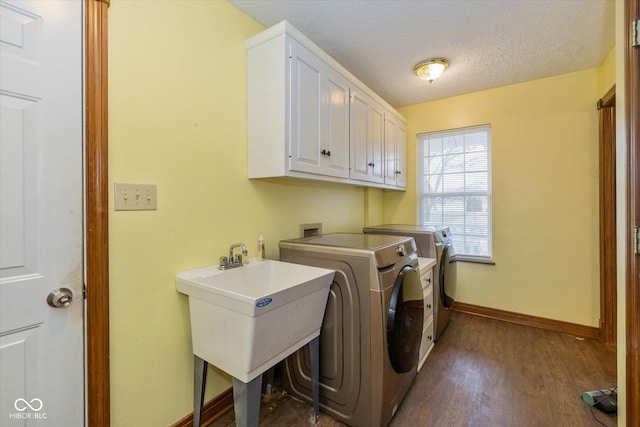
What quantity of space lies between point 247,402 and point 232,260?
0.73 m

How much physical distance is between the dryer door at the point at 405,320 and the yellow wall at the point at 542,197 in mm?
1680

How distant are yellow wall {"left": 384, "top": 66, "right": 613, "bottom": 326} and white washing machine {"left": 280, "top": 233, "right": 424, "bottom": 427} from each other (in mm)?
1772

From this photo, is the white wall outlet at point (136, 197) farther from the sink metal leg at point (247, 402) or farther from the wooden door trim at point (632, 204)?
the wooden door trim at point (632, 204)

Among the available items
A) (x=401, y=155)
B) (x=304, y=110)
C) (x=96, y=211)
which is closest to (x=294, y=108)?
(x=304, y=110)

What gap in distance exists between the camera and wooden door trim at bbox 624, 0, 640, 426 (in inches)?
42.6

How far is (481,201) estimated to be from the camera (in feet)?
9.65

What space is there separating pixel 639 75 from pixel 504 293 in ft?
7.60

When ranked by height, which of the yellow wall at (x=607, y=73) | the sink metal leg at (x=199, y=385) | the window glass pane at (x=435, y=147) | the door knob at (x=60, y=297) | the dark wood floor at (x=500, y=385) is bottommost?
the dark wood floor at (x=500, y=385)

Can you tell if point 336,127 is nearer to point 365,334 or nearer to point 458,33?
point 458,33

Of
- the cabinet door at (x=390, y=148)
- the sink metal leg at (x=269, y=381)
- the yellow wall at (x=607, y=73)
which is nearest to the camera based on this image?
the sink metal leg at (x=269, y=381)

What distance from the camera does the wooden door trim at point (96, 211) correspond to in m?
1.08

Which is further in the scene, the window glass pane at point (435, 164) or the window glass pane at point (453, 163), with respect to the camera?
the window glass pane at point (435, 164)

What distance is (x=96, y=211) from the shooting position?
1096 mm

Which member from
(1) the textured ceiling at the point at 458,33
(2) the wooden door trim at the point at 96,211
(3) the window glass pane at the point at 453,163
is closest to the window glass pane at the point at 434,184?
(3) the window glass pane at the point at 453,163
